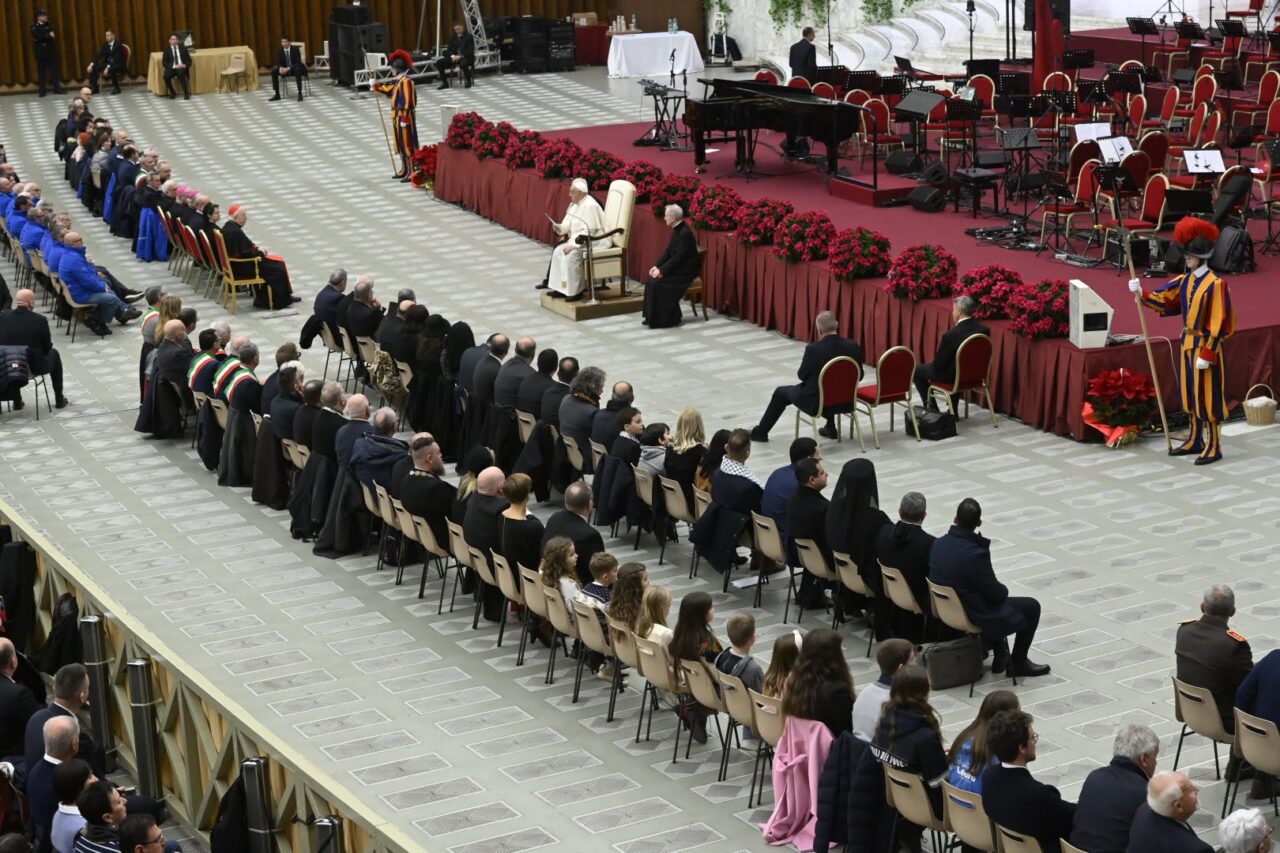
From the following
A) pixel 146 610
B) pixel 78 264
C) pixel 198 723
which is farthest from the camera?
pixel 78 264

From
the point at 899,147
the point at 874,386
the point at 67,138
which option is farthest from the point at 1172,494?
the point at 67,138

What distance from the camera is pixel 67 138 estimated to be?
26.7m

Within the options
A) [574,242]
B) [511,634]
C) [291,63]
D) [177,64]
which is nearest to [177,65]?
[177,64]

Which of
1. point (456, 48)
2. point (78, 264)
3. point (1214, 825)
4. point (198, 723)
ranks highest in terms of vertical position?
point (456, 48)

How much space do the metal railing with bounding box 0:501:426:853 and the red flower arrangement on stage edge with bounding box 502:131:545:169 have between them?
1177cm

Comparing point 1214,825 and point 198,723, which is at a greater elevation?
point 198,723

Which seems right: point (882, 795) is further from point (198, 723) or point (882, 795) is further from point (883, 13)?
point (883, 13)

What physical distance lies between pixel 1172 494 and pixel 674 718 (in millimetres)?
4651

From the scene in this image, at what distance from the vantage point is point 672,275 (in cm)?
1764

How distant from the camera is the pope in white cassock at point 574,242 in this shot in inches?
725

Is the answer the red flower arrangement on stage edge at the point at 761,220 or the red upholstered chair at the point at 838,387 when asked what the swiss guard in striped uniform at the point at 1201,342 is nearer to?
the red upholstered chair at the point at 838,387

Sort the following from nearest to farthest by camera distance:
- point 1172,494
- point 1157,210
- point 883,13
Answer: point 1172,494 < point 1157,210 < point 883,13

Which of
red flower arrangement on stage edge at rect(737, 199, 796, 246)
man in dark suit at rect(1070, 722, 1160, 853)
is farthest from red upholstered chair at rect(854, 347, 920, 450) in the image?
man in dark suit at rect(1070, 722, 1160, 853)

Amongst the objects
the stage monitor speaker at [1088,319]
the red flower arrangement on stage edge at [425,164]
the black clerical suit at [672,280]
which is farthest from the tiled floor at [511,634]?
the red flower arrangement on stage edge at [425,164]
